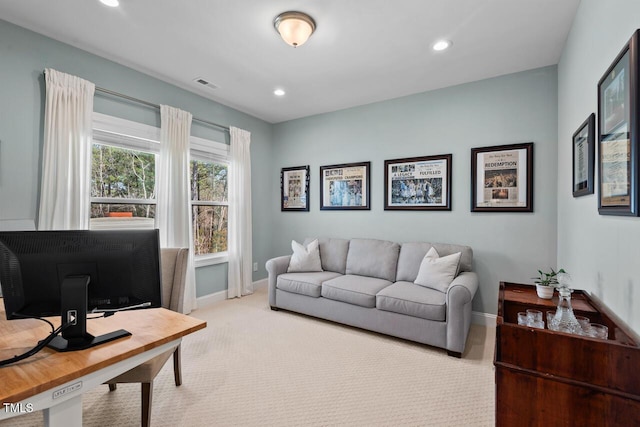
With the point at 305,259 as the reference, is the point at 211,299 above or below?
below

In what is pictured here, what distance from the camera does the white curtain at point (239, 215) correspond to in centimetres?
423

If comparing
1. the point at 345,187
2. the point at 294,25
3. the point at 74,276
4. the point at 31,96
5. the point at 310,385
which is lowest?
the point at 310,385

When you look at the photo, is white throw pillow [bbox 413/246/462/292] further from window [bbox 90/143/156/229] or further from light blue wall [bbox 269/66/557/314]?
window [bbox 90/143/156/229]

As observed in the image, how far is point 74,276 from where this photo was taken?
3.72 feet

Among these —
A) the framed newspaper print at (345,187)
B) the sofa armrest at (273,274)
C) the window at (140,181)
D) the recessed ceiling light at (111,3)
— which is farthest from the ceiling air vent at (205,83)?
the sofa armrest at (273,274)

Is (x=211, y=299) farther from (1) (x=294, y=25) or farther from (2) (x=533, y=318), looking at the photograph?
(2) (x=533, y=318)

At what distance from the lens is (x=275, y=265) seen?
12.3 feet

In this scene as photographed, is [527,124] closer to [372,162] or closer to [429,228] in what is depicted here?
[429,228]

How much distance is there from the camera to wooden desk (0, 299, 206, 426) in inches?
34.8

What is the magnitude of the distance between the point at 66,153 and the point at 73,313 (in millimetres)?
2169

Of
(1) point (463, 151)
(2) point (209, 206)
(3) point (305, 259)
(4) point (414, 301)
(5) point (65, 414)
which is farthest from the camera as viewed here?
(2) point (209, 206)

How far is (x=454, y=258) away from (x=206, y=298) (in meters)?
3.10

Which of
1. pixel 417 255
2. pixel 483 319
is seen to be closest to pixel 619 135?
pixel 417 255

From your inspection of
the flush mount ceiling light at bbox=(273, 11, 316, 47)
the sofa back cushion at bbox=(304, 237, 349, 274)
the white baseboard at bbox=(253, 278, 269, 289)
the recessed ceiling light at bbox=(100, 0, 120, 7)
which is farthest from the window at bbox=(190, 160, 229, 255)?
Result: the flush mount ceiling light at bbox=(273, 11, 316, 47)
